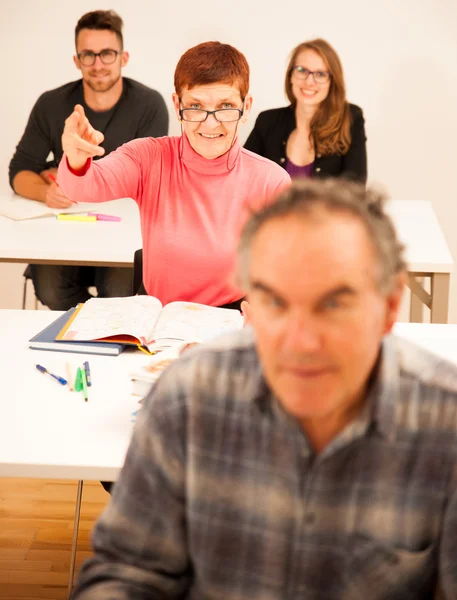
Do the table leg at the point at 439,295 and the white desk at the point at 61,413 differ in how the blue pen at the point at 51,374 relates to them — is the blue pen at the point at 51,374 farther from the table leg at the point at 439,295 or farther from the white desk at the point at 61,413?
the table leg at the point at 439,295

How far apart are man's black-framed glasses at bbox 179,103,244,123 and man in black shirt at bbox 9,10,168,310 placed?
1.41m

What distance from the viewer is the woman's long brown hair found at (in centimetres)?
371

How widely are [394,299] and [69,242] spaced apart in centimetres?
223

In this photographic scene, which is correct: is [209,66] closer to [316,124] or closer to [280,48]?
[316,124]

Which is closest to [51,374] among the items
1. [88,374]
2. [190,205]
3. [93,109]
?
[88,374]

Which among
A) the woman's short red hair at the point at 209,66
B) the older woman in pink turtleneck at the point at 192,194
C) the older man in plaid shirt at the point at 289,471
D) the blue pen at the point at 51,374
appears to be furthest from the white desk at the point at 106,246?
the older man in plaid shirt at the point at 289,471

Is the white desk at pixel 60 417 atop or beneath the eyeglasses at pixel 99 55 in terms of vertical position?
beneath

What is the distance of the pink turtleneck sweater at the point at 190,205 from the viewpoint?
7.76 ft

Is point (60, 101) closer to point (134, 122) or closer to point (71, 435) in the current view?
point (134, 122)

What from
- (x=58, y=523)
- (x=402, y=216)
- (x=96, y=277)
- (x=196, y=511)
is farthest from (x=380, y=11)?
(x=196, y=511)

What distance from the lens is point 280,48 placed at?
4.27m

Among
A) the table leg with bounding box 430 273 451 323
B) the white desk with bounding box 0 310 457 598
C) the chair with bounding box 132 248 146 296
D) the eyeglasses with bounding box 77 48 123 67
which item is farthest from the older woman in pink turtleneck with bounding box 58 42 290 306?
the eyeglasses with bounding box 77 48 123 67

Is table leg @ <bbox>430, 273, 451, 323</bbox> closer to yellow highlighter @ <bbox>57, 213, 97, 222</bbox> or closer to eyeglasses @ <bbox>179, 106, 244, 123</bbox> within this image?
eyeglasses @ <bbox>179, 106, 244, 123</bbox>

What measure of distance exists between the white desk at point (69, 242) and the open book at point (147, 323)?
784mm
